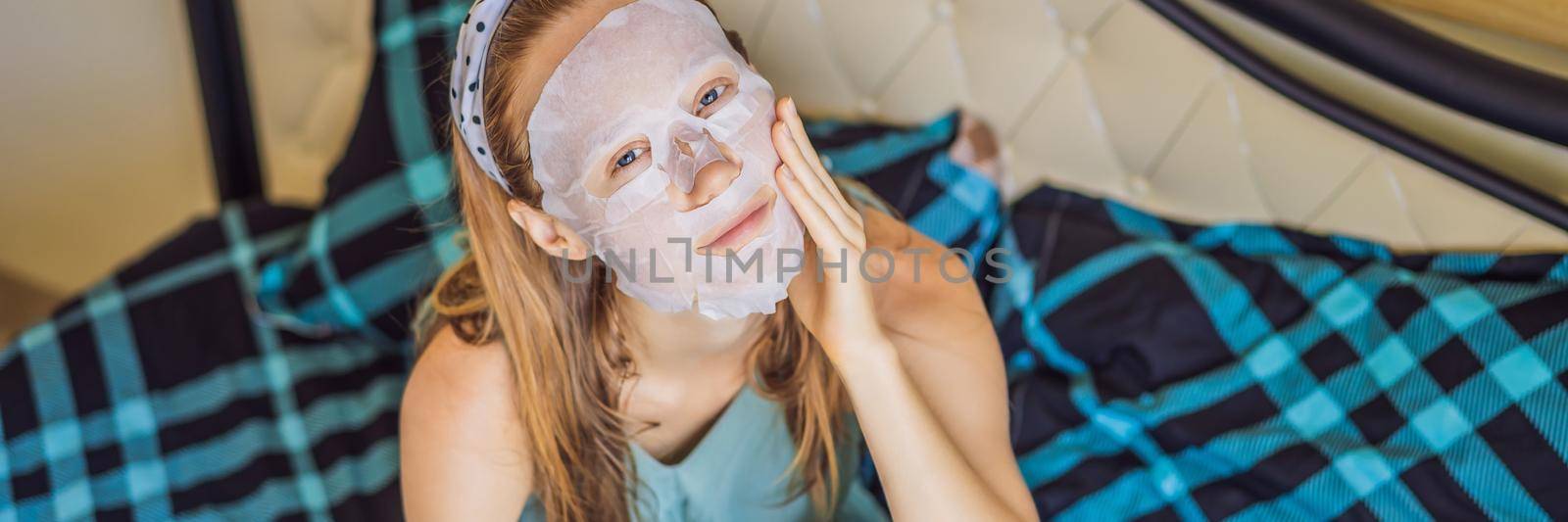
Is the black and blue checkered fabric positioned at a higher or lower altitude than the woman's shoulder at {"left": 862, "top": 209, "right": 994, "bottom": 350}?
lower

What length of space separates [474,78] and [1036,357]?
0.80 m

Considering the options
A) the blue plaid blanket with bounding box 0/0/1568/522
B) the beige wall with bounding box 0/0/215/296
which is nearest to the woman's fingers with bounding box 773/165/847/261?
the blue plaid blanket with bounding box 0/0/1568/522

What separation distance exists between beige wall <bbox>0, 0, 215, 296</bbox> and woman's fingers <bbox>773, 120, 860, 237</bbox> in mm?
1546

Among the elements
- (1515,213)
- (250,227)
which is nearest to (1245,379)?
(1515,213)

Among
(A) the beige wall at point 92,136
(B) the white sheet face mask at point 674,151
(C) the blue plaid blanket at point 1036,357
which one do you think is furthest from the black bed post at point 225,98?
(B) the white sheet face mask at point 674,151

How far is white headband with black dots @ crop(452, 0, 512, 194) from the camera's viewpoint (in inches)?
32.6

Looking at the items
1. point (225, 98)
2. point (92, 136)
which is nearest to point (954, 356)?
point (225, 98)

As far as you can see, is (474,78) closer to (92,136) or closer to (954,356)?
(954,356)

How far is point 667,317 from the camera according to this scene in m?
1.02

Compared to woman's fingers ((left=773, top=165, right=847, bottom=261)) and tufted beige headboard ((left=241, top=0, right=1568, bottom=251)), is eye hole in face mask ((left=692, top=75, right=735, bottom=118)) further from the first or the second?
tufted beige headboard ((left=241, top=0, right=1568, bottom=251))

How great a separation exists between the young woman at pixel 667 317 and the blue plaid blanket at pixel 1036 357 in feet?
0.76

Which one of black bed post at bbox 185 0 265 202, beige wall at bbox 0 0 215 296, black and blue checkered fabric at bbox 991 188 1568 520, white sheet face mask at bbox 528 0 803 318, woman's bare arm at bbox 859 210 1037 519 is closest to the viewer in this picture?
white sheet face mask at bbox 528 0 803 318

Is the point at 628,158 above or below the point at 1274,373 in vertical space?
above

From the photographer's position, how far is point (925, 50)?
147cm
